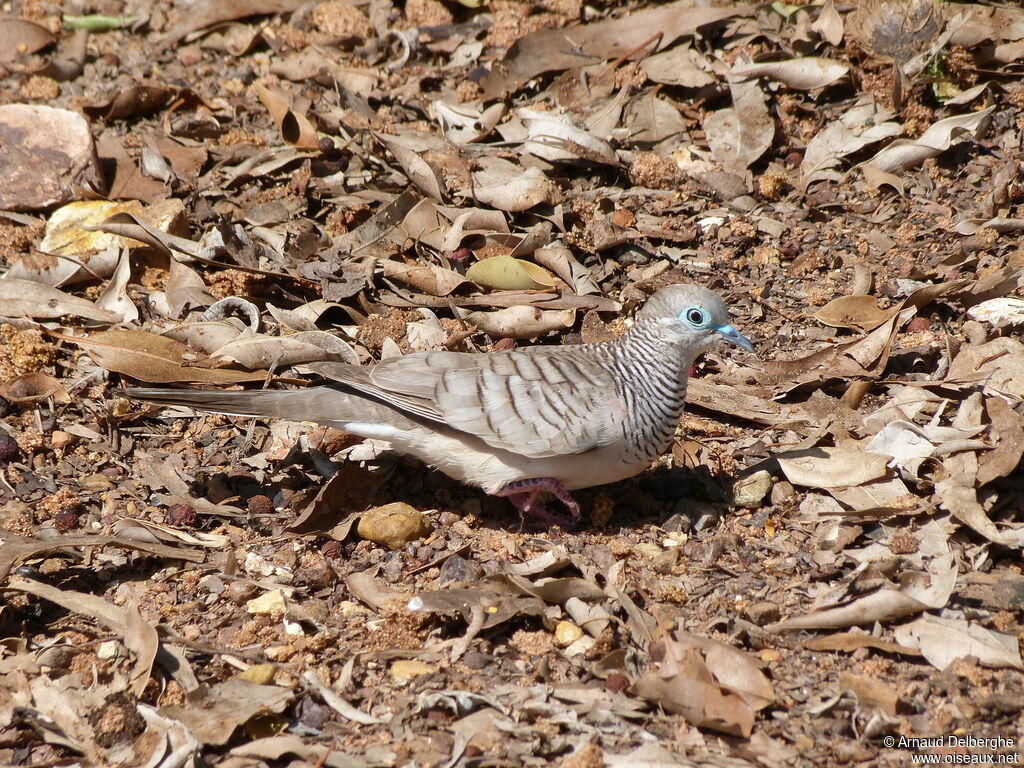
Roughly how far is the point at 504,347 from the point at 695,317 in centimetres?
145

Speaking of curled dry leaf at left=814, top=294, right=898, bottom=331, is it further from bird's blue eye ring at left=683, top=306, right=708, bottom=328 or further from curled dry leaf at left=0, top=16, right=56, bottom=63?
curled dry leaf at left=0, top=16, right=56, bottom=63

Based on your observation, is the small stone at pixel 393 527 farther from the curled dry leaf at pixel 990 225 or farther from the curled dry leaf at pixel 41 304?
the curled dry leaf at pixel 990 225

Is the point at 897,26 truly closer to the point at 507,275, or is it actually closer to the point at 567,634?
the point at 507,275

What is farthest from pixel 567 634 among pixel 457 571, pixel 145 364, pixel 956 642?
pixel 145 364

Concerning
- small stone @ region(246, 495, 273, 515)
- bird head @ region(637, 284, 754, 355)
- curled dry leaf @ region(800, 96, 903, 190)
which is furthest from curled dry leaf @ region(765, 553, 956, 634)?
curled dry leaf @ region(800, 96, 903, 190)

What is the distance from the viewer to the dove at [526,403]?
4832 millimetres

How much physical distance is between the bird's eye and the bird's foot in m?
Answer: 1.08

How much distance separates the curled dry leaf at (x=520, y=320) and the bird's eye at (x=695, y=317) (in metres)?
1.15

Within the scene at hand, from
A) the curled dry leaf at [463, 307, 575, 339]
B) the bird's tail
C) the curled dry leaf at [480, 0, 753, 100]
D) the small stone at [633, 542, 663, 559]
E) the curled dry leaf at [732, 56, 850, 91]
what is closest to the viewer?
the small stone at [633, 542, 663, 559]

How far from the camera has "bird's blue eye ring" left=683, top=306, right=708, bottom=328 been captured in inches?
194

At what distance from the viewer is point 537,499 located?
5379 mm

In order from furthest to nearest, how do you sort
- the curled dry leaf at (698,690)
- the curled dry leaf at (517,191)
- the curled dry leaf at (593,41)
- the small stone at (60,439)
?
the curled dry leaf at (593,41)
the curled dry leaf at (517,191)
the small stone at (60,439)
the curled dry leaf at (698,690)

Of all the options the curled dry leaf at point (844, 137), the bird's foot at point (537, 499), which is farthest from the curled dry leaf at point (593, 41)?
the bird's foot at point (537, 499)

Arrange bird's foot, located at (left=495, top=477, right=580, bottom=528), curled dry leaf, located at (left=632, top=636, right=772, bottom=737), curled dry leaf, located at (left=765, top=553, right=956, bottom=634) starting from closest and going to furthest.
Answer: curled dry leaf, located at (left=632, top=636, right=772, bottom=737) → curled dry leaf, located at (left=765, top=553, right=956, bottom=634) → bird's foot, located at (left=495, top=477, right=580, bottom=528)
